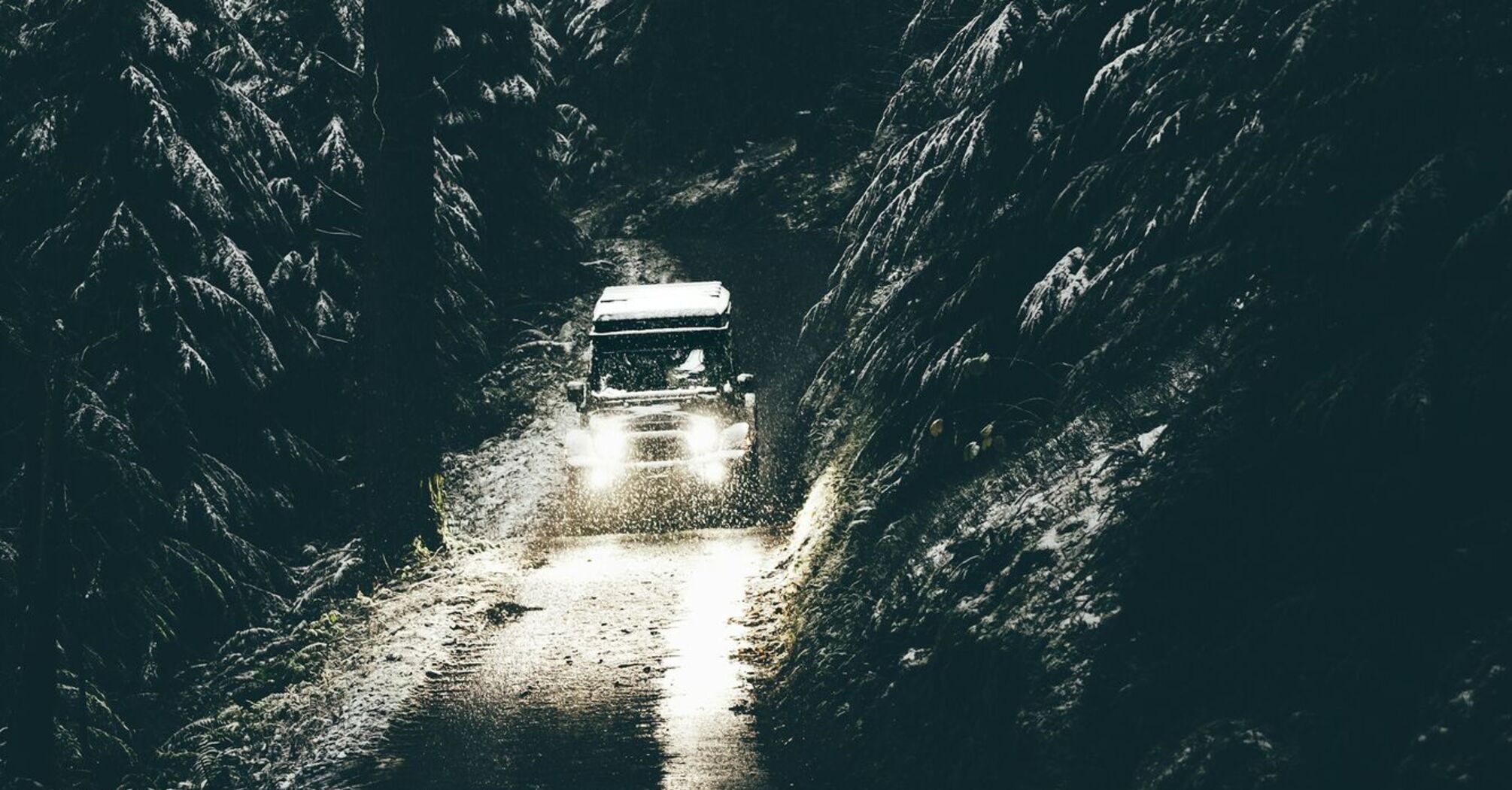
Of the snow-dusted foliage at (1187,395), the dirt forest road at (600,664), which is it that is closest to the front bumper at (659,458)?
the dirt forest road at (600,664)

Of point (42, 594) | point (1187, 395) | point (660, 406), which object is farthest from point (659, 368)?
point (1187, 395)

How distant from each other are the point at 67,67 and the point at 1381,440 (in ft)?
45.3

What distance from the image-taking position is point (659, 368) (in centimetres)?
1512

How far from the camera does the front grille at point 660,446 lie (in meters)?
14.6

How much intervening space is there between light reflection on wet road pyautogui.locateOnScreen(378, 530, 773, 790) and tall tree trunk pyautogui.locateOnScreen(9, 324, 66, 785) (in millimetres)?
2366

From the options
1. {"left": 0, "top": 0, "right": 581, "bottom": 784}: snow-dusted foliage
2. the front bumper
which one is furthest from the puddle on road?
{"left": 0, "top": 0, "right": 581, "bottom": 784}: snow-dusted foliage

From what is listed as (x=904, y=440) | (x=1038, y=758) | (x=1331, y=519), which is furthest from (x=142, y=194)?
(x=1331, y=519)

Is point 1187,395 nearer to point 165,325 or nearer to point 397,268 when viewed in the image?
point 397,268

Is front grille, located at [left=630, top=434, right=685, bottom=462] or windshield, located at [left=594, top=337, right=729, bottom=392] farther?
windshield, located at [left=594, top=337, right=729, bottom=392]

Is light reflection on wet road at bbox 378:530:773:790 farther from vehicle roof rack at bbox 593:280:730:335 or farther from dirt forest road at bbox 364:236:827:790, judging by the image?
vehicle roof rack at bbox 593:280:730:335

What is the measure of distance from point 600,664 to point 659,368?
5.54 meters

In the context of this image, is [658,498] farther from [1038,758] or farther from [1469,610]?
[1469,610]

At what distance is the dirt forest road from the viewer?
8.03 m

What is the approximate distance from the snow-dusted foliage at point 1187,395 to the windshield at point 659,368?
18.7ft
